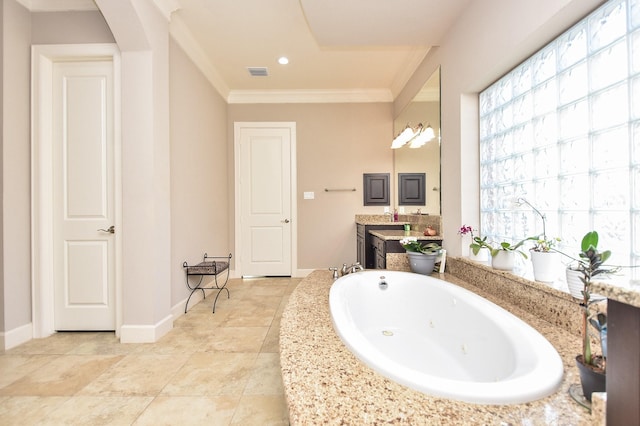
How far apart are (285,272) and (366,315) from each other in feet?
7.41

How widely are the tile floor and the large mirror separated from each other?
1903 mm

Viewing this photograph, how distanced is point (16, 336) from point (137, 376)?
3.90ft

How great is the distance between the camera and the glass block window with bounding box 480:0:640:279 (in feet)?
3.56

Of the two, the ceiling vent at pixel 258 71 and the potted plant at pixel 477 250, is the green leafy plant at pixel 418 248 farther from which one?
the ceiling vent at pixel 258 71

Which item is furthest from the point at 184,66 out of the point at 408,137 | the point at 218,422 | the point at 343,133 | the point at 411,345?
the point at 411,345

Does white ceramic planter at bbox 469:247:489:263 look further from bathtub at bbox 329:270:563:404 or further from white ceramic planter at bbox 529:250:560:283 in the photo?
white ceramic planter at bbox 529:250:560:283

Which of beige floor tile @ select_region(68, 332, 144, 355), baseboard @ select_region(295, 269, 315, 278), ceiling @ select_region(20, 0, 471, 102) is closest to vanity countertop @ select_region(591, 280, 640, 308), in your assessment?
ceiling @ select_region(20, 0, 471, 102)

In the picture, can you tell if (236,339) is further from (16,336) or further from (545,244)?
(545,244)

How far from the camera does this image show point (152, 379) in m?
1.60

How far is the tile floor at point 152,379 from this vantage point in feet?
4.33

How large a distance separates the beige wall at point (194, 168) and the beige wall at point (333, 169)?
107cm

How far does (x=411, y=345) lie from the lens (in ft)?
5.83

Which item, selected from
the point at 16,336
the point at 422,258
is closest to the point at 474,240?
the point at 422,258

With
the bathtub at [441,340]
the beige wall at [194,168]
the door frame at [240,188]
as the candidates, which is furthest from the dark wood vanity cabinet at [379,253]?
the beige wall at [194,168]
